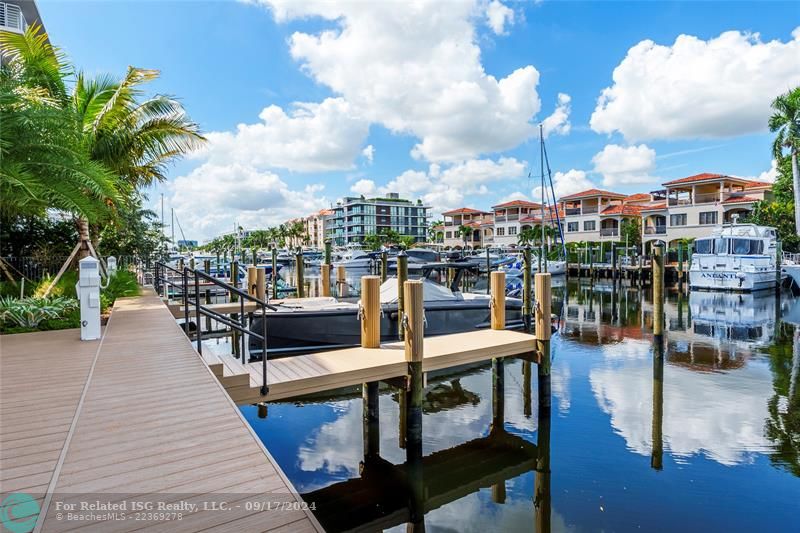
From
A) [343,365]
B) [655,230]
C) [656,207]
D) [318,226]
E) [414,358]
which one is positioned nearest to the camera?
[343,365]

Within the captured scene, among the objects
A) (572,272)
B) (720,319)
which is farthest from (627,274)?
(720,319)

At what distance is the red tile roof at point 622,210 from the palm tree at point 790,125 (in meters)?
16.4

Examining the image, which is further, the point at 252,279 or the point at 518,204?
the point at 518,204

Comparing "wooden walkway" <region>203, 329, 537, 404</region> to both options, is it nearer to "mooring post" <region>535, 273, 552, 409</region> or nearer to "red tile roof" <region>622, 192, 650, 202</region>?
"mooring post" <region>535, 273, 552, 409</region>

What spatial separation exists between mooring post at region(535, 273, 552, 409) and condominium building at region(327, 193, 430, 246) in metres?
94.3

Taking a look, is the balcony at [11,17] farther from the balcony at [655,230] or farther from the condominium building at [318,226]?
the condominium building at [318,226]

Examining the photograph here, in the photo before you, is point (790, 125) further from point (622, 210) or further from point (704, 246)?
point (622, 210)

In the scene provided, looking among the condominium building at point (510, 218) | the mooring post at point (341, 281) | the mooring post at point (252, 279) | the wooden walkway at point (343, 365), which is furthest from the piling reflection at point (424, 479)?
the condominium building at point (510, 218)

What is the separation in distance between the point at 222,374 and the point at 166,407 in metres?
1.41

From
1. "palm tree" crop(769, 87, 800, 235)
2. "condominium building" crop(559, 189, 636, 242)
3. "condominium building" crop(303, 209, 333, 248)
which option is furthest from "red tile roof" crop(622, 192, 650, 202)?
"condominium building" crop(303, 209, 333, 248)

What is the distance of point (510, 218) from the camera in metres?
66.9

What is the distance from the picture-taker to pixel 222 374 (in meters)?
5.75

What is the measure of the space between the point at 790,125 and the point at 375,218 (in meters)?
81.0

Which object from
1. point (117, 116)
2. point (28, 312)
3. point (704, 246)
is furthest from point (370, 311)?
point (704, 246)
